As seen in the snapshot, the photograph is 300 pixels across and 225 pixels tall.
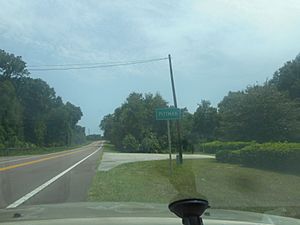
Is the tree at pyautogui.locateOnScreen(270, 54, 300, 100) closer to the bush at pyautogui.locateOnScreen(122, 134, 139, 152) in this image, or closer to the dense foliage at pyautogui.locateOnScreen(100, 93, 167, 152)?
the bush at pyautogui.locateOnScreen(122, 134, 139, 152)

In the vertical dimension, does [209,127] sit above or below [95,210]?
above

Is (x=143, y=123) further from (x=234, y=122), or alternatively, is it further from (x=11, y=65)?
(x=11, y=65)

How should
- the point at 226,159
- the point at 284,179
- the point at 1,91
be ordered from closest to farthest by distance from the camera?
the point at 284,179
the point at 226,159
the point at 1,91

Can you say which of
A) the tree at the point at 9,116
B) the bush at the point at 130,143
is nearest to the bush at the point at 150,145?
the bush at the point at 130,143

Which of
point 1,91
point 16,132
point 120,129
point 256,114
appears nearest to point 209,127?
point 120,129

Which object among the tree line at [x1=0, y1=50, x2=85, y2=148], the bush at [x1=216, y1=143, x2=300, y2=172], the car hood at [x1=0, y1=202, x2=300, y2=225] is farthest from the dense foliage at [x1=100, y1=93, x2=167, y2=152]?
the car hood at [x1=0, y1=202, x2=300, y2=225]

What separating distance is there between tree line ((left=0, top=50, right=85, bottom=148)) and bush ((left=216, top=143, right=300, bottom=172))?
4117 centimetres

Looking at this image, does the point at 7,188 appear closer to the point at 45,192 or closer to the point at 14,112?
the point at 45,192

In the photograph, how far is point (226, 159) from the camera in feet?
107

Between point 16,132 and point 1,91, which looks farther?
point 16,132

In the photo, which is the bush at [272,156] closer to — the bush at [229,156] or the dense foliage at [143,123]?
the bush at [229,156]

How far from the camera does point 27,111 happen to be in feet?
278

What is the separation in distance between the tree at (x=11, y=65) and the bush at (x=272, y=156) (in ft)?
151

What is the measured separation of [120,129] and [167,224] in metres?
58.9
